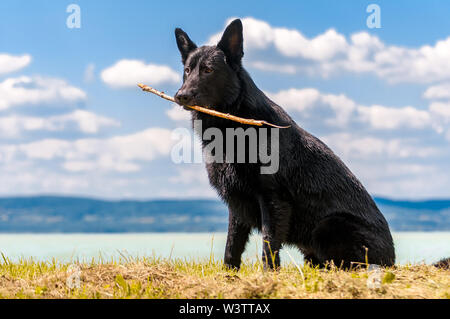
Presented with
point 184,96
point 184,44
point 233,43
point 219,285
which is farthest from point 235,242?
point 184,44

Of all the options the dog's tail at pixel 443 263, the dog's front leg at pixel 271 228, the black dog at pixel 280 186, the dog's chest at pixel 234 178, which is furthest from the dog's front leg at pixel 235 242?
the dog's tail at pixel 443 263

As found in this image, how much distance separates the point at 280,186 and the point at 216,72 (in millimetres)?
1417

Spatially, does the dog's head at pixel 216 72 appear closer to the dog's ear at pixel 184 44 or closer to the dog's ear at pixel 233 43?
the dog's ear at pixel 233 43

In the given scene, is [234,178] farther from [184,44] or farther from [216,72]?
[184,44]

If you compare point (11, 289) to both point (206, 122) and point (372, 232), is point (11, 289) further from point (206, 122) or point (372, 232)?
point (372, 232)


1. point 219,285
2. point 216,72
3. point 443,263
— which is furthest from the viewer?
point 443,263

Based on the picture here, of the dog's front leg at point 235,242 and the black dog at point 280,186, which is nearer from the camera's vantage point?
the black dog at point 280,186

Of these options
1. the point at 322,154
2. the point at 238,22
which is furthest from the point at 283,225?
the point at 238,22

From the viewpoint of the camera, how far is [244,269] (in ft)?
18.2

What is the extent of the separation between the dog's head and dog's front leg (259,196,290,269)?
1.20m

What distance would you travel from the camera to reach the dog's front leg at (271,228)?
201 inches

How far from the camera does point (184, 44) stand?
555 cm

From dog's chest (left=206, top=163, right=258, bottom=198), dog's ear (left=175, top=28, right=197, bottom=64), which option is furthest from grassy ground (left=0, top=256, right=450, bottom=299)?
dog's ear (left=175, top=28, right=197, bottom=64)

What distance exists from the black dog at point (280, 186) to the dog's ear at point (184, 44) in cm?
1
